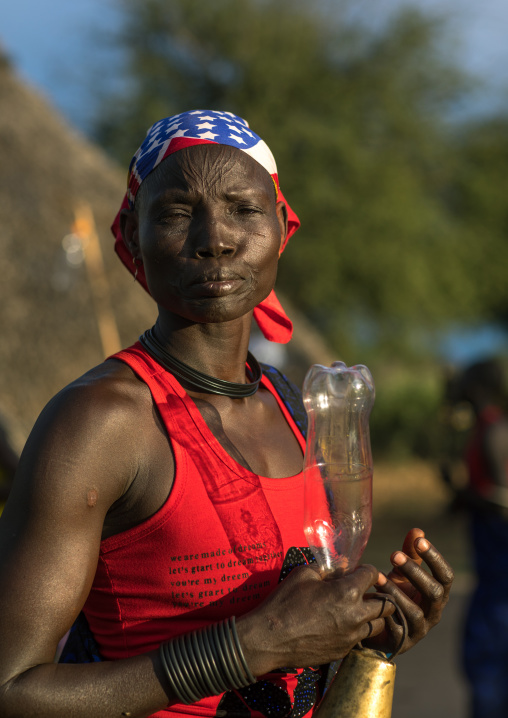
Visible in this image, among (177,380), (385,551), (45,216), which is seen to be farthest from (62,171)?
(177,380)

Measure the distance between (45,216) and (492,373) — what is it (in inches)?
266

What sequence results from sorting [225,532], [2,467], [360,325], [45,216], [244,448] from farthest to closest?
[360,325] → [45,216] → [2,467] → [244,448] → [225,532]

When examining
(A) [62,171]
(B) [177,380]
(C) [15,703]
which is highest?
(A) [62,171]

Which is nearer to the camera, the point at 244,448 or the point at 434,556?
the point at 434,556

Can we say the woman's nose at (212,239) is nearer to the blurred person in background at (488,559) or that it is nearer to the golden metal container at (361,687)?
the golden metal container at (361,687)

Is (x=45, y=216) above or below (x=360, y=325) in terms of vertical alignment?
below

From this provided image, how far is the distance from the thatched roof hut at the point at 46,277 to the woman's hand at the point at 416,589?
5.84 m

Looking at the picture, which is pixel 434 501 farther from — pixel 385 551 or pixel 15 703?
pixel 15 703

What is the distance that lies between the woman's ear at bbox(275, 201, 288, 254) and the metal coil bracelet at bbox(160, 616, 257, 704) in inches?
35.4

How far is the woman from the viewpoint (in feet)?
4.59

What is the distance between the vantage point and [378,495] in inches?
511

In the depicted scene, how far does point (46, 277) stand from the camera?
31.6 feet

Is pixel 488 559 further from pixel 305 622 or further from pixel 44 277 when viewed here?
pixel 44 277

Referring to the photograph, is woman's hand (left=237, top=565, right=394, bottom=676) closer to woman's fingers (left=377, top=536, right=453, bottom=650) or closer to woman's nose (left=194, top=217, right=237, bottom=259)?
woman's fingers (left=377, top=536, right=453, bottom=650)
